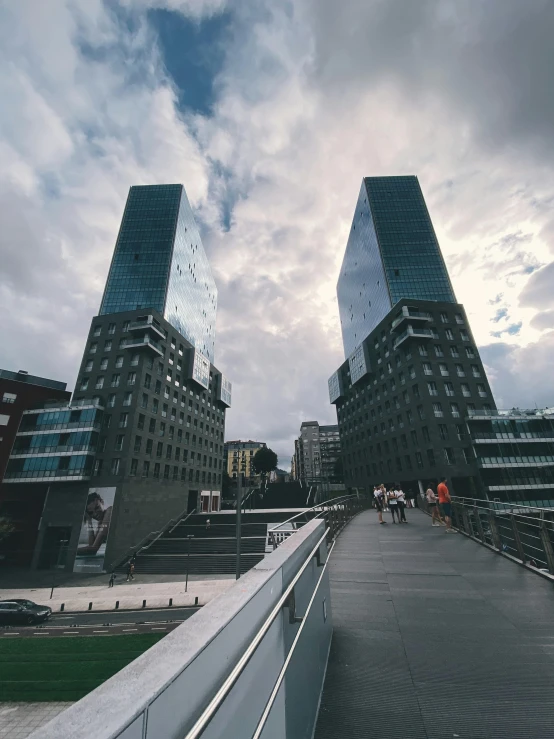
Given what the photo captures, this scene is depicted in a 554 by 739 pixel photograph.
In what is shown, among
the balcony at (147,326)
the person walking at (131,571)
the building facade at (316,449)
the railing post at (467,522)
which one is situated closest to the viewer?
the railing post at (467,522)

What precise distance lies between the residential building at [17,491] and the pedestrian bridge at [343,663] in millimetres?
46283

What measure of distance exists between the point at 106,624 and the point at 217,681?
2686 centimetres

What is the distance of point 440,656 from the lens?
12.1ft

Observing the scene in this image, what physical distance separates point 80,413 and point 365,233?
223 ft

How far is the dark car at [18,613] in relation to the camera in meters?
21.4

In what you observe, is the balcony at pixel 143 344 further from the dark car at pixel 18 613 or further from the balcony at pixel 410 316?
the balcony at pixel 410 316

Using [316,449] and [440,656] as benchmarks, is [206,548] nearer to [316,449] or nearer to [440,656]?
[440,656]

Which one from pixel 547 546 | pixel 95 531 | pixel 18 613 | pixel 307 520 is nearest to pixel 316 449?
pixel 95 531

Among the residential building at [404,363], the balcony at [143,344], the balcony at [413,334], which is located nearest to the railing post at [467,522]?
the residential building at [404,363]

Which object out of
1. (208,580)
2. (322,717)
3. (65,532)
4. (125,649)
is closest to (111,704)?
(322,717)

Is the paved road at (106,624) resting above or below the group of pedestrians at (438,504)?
below

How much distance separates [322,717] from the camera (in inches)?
115

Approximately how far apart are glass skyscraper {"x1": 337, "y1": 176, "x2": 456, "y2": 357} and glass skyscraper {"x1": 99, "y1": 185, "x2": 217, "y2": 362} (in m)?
36.6

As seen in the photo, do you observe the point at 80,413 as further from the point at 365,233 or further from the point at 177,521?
the point at 365,233
